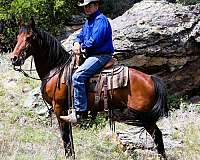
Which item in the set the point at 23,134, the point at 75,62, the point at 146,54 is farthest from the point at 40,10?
the point at 75,62

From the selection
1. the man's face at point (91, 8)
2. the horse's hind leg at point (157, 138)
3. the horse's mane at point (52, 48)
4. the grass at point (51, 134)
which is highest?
the man's face at point (91, 8)

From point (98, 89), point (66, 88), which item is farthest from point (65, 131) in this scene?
point (98, 89)

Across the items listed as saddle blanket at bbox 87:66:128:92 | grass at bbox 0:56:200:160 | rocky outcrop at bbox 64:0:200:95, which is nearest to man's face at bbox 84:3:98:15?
saddle blanket at bbox 87:66:128:92

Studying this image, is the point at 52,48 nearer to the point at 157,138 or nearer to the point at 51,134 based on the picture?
the point at 51,134

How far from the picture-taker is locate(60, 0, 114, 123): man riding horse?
21.3 feet

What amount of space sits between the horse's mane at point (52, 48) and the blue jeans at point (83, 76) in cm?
56

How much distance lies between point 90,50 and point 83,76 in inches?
16.4

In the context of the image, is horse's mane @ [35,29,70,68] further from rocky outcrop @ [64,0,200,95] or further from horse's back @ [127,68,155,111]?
rocky outcrop @ [64,0,200,95]

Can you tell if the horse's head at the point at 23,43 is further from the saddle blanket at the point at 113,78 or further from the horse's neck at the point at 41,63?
the saddle blanket at the point at 113,78

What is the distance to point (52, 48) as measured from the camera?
7012mm

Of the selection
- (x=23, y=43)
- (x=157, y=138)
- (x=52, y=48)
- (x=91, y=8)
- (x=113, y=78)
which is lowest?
(x=157, y=138)

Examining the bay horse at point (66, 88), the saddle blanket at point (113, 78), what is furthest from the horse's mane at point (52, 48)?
the saddle blanket at point (113, 78)

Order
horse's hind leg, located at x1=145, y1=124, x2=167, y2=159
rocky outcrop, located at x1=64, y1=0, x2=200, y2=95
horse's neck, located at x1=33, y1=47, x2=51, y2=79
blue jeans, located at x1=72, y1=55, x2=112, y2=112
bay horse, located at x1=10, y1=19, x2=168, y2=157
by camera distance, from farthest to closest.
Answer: rocky outcrop, located at x1=64, y1=0, x2=200, y2=95, horse's neck, located at x1=33, y1=47, x2=51, y2=79, horse's hind leg, located at x1=145, y1=124, x2=167, y2=159, bay horse, located at x1=10, y1=19, x2=168, y2=157, blue jeans, located at x1=72, y1=55, x2=112, y2=112

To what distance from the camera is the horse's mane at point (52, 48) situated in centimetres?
693
